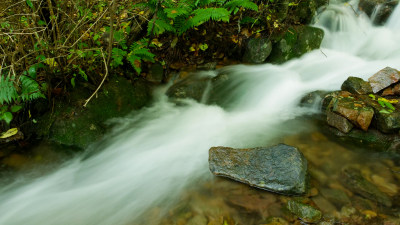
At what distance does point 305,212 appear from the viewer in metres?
2.41

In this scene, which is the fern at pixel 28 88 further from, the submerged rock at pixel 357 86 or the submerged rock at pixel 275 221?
the submerged rock at pixel 357 86

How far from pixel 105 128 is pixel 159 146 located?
33.1 inches

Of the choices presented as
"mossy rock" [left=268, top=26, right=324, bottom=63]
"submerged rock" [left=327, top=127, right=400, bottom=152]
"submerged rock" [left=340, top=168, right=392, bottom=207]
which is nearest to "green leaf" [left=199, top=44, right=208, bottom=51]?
"mossy rock" [left=268, top=26, right=324, bottom=63]

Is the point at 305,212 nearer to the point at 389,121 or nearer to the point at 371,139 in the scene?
the point at 371,139

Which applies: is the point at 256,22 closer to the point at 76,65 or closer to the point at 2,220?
the point at 76,65

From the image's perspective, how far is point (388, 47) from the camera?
5512 mm

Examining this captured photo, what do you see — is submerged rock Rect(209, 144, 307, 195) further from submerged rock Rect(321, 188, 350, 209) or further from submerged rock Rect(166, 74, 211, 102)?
submerged rock Rect(166, 74, 211, 102)

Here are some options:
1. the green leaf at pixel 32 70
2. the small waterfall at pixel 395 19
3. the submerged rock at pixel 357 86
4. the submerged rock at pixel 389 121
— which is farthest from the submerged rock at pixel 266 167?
the small waterfall at pixel 395 19

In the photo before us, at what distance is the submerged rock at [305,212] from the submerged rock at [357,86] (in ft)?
7.52

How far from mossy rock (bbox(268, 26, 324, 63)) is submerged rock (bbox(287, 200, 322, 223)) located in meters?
3.58

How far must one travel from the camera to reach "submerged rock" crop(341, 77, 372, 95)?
3.86m

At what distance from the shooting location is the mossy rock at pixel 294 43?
526 cm

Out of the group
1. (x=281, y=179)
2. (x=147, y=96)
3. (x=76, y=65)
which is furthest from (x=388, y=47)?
(x=76, y=65)

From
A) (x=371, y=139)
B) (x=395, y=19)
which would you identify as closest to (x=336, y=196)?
(x=371, y=139)
